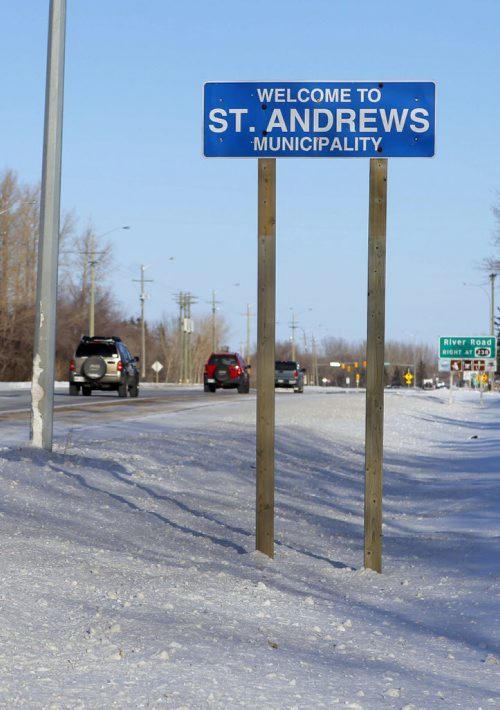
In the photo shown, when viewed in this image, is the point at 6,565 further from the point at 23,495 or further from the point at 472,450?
the point at 472,450

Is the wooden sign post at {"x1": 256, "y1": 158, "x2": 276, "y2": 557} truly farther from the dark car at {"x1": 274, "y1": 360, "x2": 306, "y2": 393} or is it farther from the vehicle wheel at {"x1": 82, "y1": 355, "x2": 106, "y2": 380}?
the dark car at {"x1": 274, "y1": 360, "x2": 306, "y2": 393}

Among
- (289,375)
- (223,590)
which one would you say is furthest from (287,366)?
(223,590)

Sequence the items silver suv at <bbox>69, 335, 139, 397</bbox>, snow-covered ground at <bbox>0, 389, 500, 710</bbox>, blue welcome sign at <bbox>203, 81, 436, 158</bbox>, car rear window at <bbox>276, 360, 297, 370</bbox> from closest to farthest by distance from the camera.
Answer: snow-covered ground at <bbox>0, 389, 500, 710</bbox> → blue welcome sign at <bbox>203, 81, 436, 158</bbox> → silver suv at <bbox>69, 335, 139, 397</bbox> → car rear window at <bbox>276, 360, 297, 370</bbox>

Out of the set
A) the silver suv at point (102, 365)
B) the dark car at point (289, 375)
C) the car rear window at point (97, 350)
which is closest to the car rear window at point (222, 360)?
the dark car at point (289, 375)

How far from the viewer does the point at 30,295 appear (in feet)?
258

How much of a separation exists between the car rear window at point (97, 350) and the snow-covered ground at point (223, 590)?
1819cm

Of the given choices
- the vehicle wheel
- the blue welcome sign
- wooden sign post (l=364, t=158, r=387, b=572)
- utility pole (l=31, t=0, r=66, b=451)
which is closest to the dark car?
the vehicle wheel

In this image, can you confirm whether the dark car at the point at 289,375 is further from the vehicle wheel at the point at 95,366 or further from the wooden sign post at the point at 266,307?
the wooden sign post at the point at 266,307

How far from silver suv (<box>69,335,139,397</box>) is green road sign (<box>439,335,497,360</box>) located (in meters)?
24.8

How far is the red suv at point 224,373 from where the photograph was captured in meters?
50.4

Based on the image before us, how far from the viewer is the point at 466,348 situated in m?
58.1

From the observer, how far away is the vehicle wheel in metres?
36.2

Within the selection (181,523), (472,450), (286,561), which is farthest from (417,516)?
(472,450)

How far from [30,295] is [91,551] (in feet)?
234
